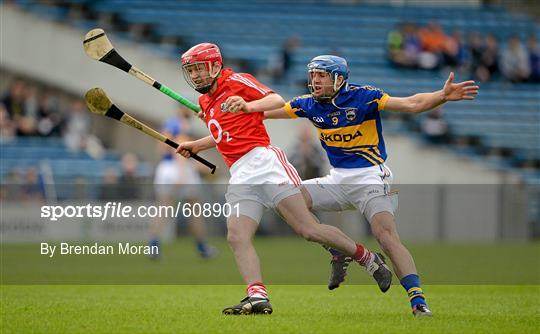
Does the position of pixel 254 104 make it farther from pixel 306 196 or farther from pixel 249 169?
pixel 306 196

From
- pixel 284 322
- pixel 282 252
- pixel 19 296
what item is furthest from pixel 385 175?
pixel 282 252

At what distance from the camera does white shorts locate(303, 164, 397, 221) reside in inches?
379

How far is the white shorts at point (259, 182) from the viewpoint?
9586mm

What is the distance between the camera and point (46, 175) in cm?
2175

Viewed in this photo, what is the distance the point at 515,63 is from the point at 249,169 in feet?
65.0

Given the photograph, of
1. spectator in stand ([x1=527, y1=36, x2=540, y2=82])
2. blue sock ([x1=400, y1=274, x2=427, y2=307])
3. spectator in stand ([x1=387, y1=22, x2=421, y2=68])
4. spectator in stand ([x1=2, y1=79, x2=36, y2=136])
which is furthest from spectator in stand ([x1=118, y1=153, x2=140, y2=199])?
blue sock ([x1=400, y1=274, x2=427, y2=307])

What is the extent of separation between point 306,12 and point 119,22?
5090 millimetres

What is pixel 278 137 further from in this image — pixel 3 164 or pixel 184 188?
pixel 184 188

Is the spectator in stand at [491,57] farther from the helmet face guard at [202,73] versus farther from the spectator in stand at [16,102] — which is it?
the helmet face guard at [202,73]

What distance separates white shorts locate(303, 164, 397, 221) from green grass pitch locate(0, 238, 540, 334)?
2.93 feet

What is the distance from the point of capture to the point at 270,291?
12273 mm

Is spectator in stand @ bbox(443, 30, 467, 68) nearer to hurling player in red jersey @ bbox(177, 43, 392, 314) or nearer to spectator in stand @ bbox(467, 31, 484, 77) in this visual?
spectator in stand @ bbox(467, 31, 484, 77)

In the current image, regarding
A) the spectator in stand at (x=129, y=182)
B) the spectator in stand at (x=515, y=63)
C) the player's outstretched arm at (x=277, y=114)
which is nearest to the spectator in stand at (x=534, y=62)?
the spectator in stand at (x=515, y=63)

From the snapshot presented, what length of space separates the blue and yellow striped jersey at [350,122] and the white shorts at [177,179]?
7.71 meters
